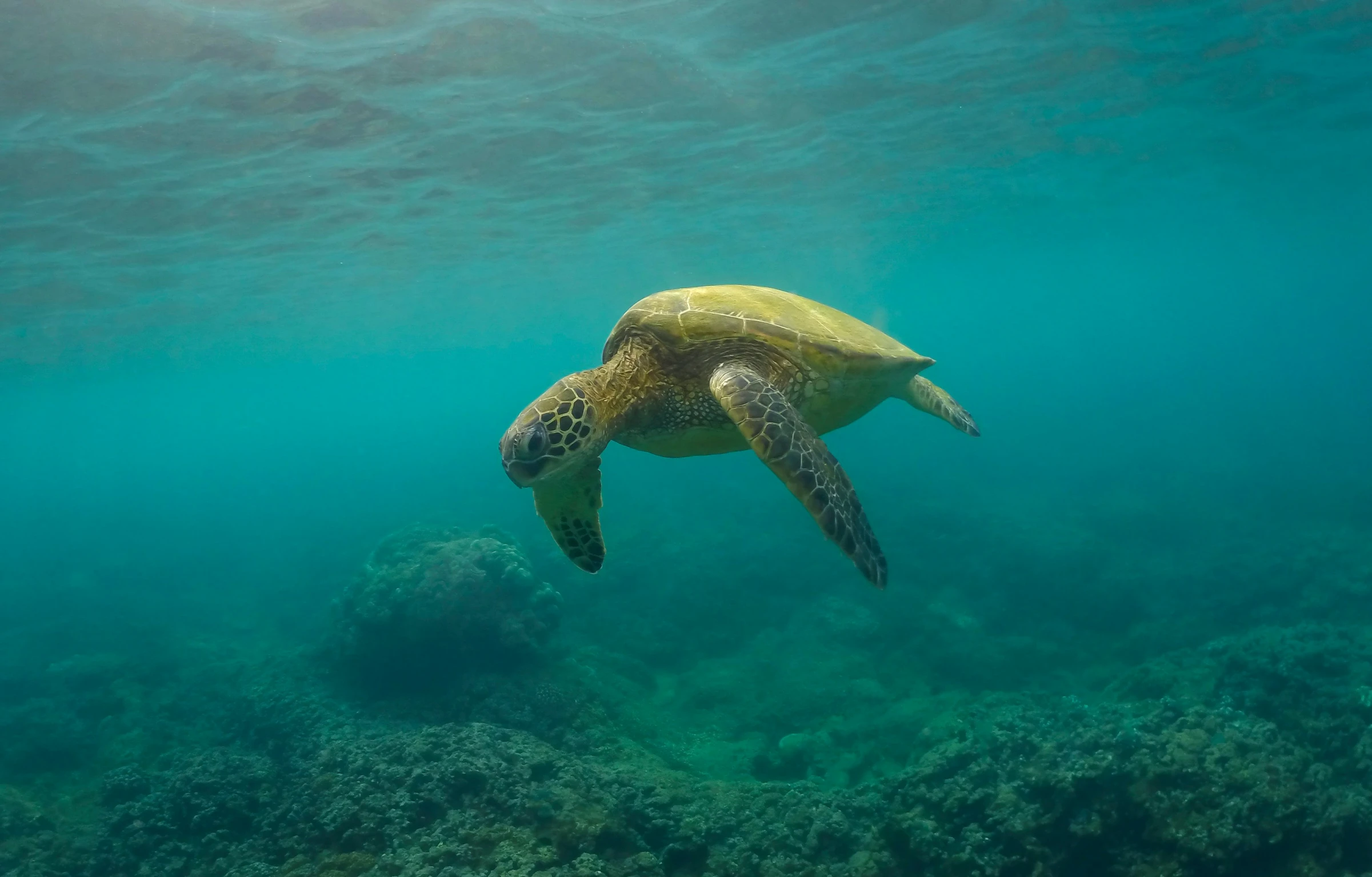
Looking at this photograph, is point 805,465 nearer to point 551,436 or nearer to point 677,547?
point 551,436

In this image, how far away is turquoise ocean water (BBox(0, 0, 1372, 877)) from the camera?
5.43m

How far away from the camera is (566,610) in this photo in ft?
45.3

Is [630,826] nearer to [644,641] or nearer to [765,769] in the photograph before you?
[765,769]

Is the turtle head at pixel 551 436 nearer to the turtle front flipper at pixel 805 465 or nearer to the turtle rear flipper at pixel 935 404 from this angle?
the turtle front flipper at pixel 805 465

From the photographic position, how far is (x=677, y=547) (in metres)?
17.0

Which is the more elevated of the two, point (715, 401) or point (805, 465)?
point (715, 401)

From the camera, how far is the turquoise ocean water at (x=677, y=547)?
17.8ft

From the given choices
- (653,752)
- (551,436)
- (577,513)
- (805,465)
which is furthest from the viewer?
(653,752)

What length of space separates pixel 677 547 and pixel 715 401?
12.2 meters

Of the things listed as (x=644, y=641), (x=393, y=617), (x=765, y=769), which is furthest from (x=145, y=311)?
(x=765, y=769)

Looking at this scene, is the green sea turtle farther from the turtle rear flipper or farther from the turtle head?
the turtle rear flipper

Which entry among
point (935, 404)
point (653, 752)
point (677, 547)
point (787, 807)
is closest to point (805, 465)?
point (787, 807)

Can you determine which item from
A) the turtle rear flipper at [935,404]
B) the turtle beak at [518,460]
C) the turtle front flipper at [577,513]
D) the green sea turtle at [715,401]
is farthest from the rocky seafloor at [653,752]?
the turtle rear flipper at [935,404]

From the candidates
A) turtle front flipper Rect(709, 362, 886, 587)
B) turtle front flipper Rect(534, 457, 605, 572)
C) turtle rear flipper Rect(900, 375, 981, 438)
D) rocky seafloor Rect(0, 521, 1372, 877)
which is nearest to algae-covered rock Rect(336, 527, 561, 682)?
rocky seafloor Rect(0, 521, 1372, 877)
